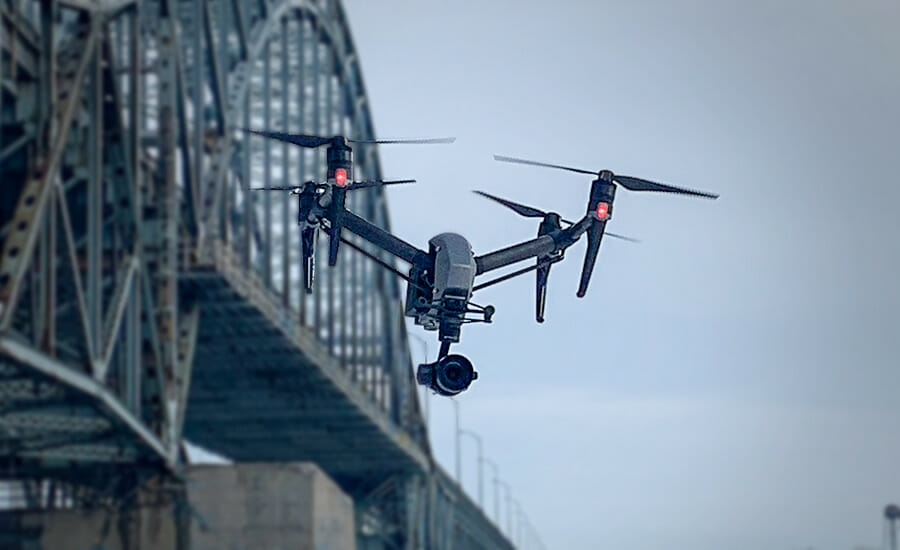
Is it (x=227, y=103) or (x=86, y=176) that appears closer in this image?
(x=86, y=176)

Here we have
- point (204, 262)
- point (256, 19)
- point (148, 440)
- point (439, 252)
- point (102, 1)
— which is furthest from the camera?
point (256, 19)

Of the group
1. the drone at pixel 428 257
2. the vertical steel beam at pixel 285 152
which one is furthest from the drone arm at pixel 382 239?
the vertical steel beam at pixel 285 152

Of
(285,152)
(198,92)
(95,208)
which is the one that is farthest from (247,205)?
(95,208)

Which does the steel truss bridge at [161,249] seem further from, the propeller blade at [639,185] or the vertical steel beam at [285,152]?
the propeller blade at [639,185]

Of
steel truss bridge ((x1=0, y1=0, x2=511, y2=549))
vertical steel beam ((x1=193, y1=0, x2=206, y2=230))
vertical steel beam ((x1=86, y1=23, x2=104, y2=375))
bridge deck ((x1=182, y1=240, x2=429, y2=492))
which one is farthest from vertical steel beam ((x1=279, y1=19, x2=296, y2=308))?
vertical steel beam ((x1=86, y1=23, x2=104, y2=375))

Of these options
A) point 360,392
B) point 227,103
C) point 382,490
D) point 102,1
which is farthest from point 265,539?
point 382,490

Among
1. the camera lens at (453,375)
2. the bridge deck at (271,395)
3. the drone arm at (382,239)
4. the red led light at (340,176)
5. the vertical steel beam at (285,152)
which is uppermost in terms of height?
the vertical steel beam at (285,152)

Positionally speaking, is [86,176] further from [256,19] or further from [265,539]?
[256,19]
